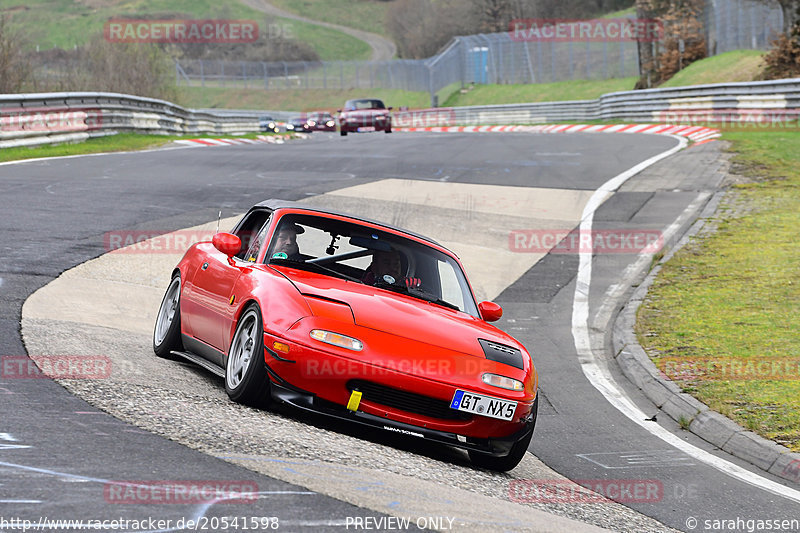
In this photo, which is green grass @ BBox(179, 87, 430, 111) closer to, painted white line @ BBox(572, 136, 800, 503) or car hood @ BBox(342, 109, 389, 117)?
car hood @ BBox(342, 109, 389, 117)

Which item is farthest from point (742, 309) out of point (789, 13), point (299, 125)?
point (299, 125)

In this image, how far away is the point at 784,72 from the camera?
1444 inches

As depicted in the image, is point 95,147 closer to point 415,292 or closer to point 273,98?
point 415,292

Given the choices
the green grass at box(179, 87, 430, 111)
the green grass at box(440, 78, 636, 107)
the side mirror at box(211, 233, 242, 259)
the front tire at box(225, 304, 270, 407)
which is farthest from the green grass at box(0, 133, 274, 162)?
the green grass at box(179, 87, 430, 111)

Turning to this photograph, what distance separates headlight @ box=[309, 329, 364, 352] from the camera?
6.21m

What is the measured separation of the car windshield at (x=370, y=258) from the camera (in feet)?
24.7

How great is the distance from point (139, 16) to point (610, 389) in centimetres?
14357

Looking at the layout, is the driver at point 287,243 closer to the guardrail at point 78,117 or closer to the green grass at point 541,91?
the guardrail at point 78,117

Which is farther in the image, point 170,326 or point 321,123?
point 321,123

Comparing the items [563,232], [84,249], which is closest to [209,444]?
[84,249]

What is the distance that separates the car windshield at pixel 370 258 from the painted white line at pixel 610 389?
1923 mm

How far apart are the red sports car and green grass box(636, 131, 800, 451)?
8.23 feet

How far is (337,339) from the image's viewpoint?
245 inches

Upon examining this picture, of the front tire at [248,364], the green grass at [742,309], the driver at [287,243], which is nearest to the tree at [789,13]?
the green grass at [742,309]
